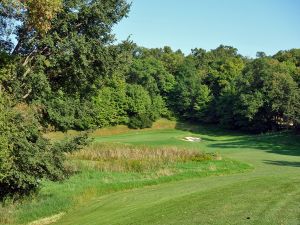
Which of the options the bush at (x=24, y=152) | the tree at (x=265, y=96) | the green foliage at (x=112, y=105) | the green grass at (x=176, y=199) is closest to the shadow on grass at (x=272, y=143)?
the tree at (x=265, y=96)

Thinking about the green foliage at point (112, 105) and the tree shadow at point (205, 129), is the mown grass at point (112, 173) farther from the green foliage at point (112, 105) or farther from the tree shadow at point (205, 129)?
the tree shadow at point (205, 129)

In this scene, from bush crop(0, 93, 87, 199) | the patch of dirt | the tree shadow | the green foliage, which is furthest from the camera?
the green foliage

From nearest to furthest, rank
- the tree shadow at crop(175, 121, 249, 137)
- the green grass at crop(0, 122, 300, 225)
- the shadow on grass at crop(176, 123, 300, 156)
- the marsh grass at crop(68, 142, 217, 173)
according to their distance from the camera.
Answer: the green grass at crop(0, 122, 300, 225) < the marsh grass at crop(68, 142, 217, 173) < the shadow on grass at crop(176, 123, 300, 156) < the tree shadow at crop(175, 121, 249, 137)

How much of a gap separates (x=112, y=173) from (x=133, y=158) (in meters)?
5.61

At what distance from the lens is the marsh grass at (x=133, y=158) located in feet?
108

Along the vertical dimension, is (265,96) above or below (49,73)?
above

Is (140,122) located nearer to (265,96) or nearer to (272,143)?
(265,96)

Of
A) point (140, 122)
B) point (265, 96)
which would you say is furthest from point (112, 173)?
point (140, 122)

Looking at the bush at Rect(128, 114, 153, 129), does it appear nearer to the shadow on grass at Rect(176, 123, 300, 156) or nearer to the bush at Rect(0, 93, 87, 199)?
the shadow on grass at Rect(176, 123, 300, 156)

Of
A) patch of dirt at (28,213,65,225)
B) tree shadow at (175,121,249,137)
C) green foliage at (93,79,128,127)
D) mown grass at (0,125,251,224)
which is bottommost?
patch of dirt at (28,213,65,225)

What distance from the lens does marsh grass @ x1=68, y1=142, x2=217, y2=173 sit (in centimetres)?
3303

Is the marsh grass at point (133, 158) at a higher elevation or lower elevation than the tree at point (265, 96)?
lower

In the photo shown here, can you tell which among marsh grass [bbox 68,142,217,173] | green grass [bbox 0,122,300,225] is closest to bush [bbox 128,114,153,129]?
marsh grass [bbox 68,142,217,173]

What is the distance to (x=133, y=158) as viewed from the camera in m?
36.9
